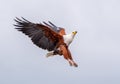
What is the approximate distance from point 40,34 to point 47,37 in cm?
37

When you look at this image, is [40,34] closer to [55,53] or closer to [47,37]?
[47,37]

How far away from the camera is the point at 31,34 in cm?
1037

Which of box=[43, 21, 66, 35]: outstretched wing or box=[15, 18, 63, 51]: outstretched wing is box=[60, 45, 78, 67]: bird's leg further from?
Answer: box=[43, 21, 66, 35]: outstretched wing

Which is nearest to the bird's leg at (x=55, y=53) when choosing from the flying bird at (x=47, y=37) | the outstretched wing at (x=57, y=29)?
the flying bird at (x=47, y=37)

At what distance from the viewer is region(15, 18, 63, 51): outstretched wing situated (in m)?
9.76

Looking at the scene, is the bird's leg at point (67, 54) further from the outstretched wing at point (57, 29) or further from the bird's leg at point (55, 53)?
the outstretched wing at point (57, 29)

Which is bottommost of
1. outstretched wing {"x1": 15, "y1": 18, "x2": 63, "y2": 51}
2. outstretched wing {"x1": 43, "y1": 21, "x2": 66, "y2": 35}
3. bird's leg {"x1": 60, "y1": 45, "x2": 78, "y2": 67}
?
bird's leg {"x1": 60, "y1": 45, "x2": 78, "y2": 67}

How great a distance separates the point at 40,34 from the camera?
10.4m

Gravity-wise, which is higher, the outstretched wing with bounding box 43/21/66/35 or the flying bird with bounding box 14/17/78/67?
the outstretched wing with bounding box 43/21/66/35

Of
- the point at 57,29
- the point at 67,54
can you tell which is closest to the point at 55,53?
the point at 67,54

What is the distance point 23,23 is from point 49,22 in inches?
96.5

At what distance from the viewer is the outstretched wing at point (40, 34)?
976cm

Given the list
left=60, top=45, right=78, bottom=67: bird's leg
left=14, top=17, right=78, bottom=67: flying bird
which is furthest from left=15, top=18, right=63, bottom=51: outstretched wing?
left=60, top=45, right=78, bottom=67: bird's leg

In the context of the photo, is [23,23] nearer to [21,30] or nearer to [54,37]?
[21,30]
